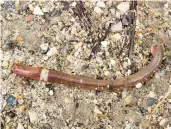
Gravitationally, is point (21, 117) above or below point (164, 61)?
below

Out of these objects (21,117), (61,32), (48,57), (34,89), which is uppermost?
(61,32)

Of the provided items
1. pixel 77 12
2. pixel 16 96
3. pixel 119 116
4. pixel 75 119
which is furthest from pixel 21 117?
pixel 77 12

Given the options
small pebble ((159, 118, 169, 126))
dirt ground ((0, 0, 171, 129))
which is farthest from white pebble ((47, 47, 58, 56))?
small pebble ((159, 118, 169, 126))

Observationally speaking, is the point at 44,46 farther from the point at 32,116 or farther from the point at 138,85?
the point at 138,85

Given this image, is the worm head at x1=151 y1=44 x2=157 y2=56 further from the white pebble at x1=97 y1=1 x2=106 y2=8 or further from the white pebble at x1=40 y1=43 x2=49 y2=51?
the white pebble at x1=40 y1=43 x2=49 y2=51

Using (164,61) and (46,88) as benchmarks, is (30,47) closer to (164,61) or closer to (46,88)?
(46,88)

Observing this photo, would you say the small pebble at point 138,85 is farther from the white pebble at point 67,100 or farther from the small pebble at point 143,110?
the white pebble at point 67,100

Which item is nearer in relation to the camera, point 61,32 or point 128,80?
point 128,80
